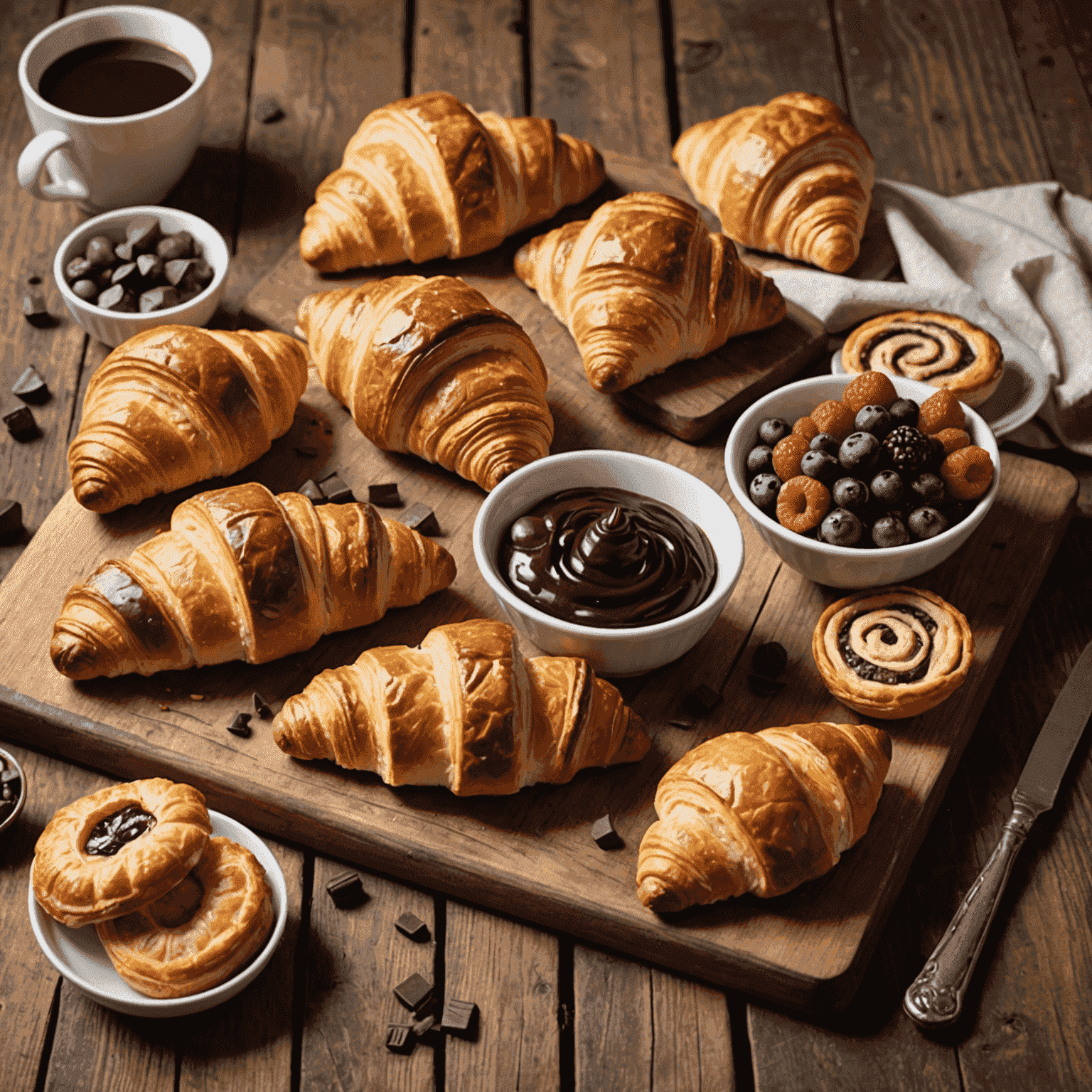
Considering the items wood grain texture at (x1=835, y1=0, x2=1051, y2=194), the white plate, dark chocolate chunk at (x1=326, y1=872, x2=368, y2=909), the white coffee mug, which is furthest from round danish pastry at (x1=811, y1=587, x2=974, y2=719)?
the white coffee mug

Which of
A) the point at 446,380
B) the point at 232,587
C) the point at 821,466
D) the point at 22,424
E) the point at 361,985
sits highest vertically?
the point at 821,466

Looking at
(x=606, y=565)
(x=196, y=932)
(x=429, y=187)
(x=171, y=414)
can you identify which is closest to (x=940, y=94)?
(x=429, y=187)

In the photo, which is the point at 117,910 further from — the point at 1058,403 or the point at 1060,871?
the point at 1058,403

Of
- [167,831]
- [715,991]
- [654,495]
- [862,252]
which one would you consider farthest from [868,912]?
[862,252]

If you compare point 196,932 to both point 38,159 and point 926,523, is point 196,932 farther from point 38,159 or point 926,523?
point 38,159

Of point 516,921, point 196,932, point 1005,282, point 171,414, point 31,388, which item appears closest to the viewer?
point 196,932
